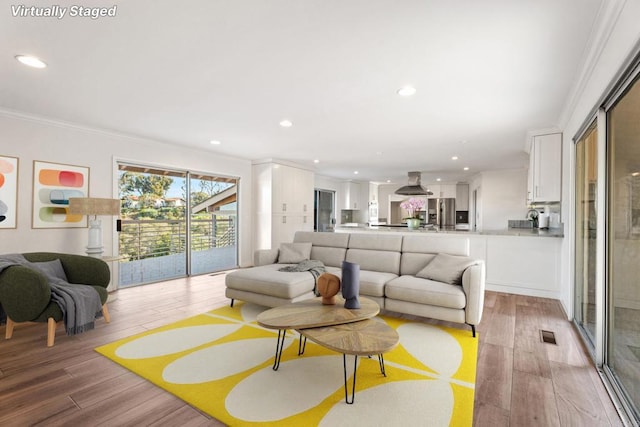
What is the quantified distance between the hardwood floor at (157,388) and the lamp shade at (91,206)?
131cm

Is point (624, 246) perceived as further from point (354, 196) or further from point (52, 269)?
point (354, 196)

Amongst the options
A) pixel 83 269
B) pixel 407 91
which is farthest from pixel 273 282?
pixel 407 91

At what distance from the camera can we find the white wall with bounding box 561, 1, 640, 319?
5.34ft

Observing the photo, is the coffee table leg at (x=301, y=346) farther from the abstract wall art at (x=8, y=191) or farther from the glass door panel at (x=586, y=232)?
the abstract wall art at (x=8, y=191)

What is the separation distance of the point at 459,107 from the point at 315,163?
3.98 meters

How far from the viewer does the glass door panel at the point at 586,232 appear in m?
2.67

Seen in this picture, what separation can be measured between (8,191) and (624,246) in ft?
19.0

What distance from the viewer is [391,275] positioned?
147 inches

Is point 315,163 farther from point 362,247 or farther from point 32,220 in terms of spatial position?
point 32,220

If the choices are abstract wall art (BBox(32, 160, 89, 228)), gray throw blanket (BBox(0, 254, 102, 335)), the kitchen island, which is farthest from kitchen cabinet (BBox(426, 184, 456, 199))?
gray throw blanket (BBox(0, 254, 102, 335))

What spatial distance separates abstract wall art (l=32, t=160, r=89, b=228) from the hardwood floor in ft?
4.57

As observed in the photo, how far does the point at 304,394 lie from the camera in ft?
6.42

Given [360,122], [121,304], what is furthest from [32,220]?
[360,122]

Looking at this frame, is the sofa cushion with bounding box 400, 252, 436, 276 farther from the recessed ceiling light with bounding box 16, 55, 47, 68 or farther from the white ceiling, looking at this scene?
the recessed ceiling light with bounding box 16, 55, 47, 68
